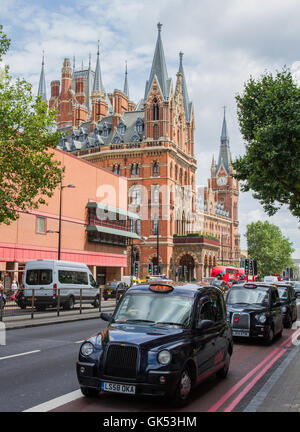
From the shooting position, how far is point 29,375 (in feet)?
27.9

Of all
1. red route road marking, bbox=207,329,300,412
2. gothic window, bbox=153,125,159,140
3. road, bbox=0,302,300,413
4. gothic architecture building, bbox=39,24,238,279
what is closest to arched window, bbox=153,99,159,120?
gothic architecture building, bbox=39,24,238,279

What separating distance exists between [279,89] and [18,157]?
12.6 metres

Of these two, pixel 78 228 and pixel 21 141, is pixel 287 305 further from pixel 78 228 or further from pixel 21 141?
pixel 78 228

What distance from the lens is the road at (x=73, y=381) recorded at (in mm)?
6539

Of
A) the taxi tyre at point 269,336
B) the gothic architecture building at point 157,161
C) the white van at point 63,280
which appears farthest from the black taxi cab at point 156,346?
the gothic architecture building at point 157,161

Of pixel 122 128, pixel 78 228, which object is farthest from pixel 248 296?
pixel 122 128

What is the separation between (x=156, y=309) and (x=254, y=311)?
6.62m

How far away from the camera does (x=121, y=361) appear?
6.35 metres

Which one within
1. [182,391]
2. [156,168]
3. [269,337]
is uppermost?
[156,168]

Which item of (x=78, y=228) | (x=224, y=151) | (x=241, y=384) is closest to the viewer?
(x=241, y=384)

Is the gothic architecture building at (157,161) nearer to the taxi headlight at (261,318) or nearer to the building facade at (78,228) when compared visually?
the building facade at (78,228)

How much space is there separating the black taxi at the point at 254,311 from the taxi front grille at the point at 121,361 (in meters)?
7.60

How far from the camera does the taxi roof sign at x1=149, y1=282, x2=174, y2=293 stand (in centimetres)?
784

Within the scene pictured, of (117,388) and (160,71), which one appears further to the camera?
(160,71)
